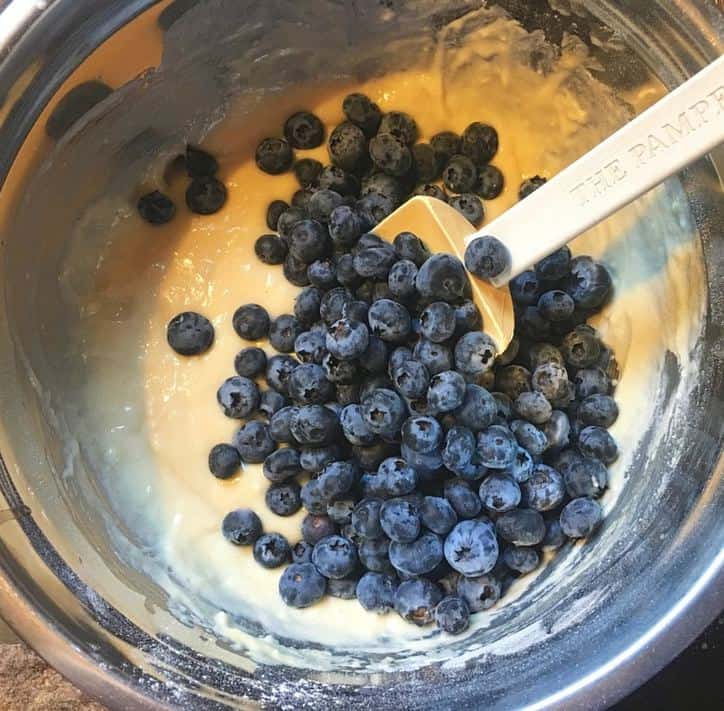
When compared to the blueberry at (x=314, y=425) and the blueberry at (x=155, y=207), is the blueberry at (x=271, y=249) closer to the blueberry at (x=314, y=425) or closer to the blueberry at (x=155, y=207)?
the blueberry at (x=155, y=207)

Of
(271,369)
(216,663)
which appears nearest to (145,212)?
(271,369)

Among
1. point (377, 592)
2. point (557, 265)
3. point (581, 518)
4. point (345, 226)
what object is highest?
point (345, 226)

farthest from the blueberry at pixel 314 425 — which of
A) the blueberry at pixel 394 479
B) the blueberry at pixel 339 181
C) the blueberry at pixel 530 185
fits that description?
the blueberry at pixel 530 185

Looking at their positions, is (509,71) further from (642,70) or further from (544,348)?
(544,348)

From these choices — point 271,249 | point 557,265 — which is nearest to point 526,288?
point 557,265

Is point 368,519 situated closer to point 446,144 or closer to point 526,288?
point 526,288

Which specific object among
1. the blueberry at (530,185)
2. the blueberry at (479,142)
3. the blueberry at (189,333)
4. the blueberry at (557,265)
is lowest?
the blueberry at (189,333)
